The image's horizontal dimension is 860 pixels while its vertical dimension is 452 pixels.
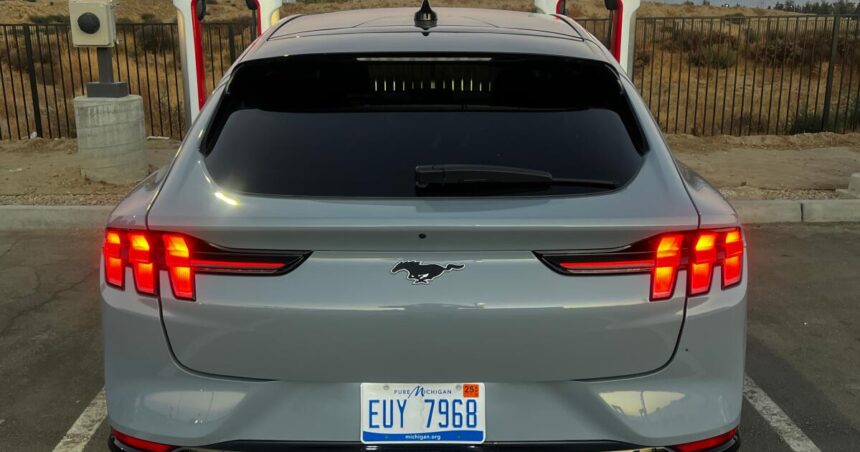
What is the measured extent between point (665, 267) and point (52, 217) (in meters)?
6.76

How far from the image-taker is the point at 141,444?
235 cm

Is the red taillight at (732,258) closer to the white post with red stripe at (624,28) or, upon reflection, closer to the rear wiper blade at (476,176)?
the rear wiper blade at (476,176)

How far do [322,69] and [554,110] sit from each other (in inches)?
30.3

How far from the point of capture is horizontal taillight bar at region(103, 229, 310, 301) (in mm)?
2189

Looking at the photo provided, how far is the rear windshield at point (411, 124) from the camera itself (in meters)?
2.41

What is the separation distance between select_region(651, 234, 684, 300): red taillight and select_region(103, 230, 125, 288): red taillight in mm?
1526

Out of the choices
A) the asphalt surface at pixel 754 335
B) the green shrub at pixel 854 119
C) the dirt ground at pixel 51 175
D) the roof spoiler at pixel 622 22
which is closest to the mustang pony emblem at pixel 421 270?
the asphalt surface at pixel 754 335

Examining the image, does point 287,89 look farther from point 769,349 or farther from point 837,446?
point 769,349

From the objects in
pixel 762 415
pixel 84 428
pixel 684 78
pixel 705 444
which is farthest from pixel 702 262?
pixel 684 78

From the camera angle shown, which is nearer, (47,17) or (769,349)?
(769,349)

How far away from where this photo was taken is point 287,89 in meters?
2.67

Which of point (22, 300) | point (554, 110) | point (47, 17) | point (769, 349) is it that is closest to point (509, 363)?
point (554, 110)

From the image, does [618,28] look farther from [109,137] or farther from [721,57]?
[721,57]

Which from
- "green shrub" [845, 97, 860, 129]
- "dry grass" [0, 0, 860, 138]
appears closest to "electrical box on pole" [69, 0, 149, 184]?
"dry grass" [0, 0, 860, 138]
